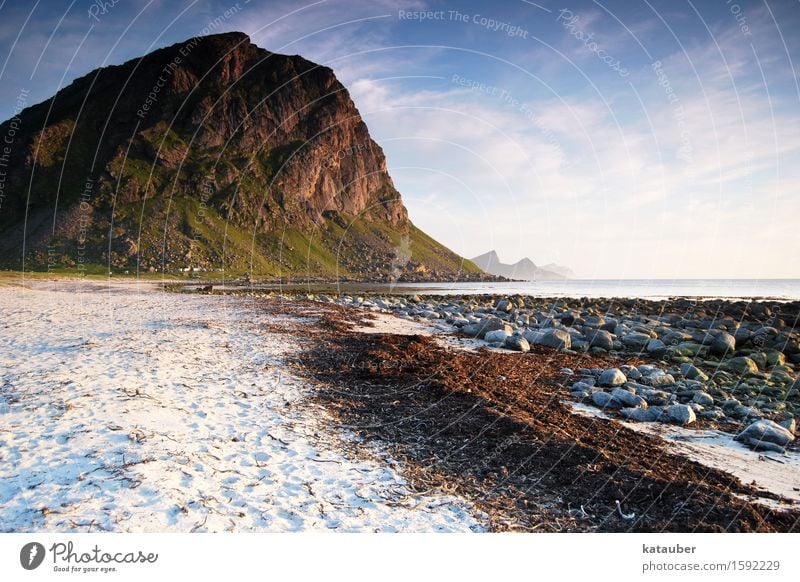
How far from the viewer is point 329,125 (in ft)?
643

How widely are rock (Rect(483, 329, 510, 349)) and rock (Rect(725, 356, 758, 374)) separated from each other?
9.11 metres

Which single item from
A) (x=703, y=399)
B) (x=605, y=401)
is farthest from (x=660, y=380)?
(x=605, y=401)

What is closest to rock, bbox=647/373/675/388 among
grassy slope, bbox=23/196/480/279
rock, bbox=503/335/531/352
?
rock, bbox=503/335/531/352

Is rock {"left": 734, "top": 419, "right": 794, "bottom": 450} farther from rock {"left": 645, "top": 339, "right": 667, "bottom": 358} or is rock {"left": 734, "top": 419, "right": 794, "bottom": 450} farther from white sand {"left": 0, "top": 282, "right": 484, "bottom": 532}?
rock {"left": 645, "top": 339, "right": 667, "bottom": 358}

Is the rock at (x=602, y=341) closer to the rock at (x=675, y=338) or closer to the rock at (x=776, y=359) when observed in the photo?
the rock at (x=675, y=338)

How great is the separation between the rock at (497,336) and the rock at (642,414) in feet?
28.5

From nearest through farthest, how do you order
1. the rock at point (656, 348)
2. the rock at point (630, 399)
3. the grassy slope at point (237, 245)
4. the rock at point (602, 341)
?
the rock at point (630, 399), the rock at point (656, 348), the rock at point (602, 341), the grassy slope at point (237, 245)

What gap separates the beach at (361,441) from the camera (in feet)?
17.2

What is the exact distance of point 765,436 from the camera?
8.95 m
